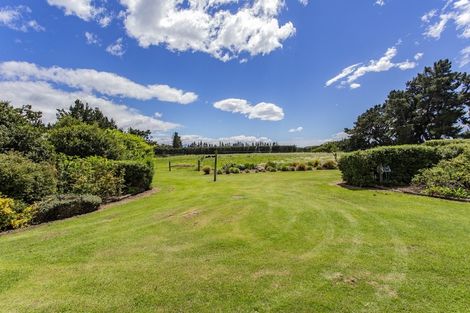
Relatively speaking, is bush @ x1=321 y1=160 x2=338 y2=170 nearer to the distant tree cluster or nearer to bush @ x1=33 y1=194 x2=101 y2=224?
bush @ x1=33 y1=194 x2=101 y2=224

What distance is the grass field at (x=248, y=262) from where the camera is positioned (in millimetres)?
3184

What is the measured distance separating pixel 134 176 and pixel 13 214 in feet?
18.0

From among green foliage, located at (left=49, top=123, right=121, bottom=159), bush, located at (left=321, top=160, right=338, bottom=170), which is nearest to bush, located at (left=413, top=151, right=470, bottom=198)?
bush, located at (left=321, top=160, right=338, bottom=170)

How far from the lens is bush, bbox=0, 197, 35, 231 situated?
22.5ft

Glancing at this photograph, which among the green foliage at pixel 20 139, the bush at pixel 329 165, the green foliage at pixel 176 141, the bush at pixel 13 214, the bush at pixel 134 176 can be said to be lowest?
the bush at pixel 13 214

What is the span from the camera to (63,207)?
7.93 m

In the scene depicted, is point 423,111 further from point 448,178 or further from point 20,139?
point 20,139

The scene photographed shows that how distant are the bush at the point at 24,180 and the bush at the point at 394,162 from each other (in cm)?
1238

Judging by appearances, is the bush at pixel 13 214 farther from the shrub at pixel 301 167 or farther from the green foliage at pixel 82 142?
the shrub at pixel 301 167

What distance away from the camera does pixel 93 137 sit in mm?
14391

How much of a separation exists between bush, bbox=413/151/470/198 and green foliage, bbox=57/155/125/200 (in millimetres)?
11902

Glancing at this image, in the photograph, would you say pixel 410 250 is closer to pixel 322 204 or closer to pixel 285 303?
pixel 285 303

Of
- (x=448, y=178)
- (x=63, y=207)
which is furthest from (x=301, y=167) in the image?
(x=63, y=207)

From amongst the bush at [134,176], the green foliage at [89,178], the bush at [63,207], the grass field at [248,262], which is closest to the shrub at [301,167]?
the bush at [134,176]
